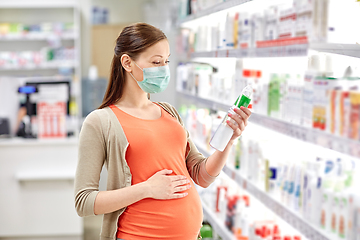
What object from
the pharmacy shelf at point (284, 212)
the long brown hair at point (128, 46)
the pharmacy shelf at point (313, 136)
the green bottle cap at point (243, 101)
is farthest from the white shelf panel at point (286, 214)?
the long brown hair at point (128, 46)

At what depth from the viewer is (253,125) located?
2.93 metres

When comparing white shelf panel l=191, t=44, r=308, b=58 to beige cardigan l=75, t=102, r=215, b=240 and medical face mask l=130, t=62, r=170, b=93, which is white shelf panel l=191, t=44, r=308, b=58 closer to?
medical face mask l=130, t=62, r=170, b=93

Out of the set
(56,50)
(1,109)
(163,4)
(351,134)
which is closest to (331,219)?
(351,134)

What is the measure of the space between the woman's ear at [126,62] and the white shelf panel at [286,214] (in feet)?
3.13

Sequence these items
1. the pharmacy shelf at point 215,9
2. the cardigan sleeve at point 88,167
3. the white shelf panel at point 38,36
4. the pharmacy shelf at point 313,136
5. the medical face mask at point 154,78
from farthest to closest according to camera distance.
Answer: the white shelf panel at point 38,36, the pharmacy shelf at point 215,9, the medical face mask at point 154,78, the cardigan sleeve at point 88,167, the pharmacy shelf at point 313,136

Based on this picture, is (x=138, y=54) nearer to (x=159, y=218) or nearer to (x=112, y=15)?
(x=159, y=218)

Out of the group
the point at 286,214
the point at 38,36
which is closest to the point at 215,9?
the point at 286,214

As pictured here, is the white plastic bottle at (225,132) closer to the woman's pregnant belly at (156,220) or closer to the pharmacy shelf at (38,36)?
the woman's pregnant belly at (156,220)

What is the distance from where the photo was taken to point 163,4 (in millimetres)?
7000

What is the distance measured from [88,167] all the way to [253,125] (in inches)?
64.3

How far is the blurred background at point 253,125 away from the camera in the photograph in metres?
1.61

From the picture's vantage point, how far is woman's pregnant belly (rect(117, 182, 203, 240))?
1.60 meters

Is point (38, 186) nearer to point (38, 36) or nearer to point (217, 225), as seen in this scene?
point (217, 225)

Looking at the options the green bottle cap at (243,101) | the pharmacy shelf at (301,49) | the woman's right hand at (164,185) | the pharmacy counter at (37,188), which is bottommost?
the pharmacy counter at (37,188)
